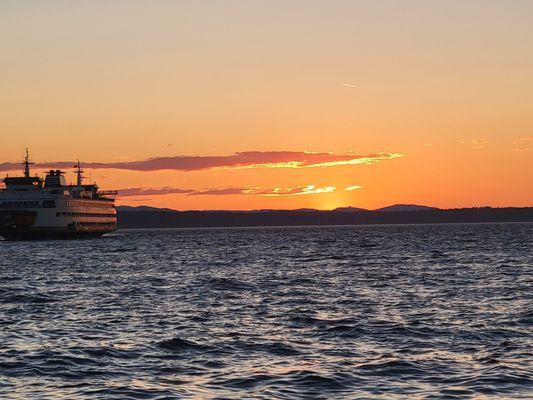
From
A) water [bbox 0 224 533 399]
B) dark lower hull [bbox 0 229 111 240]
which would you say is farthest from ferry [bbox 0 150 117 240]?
water [bbox 0 224 533 399]

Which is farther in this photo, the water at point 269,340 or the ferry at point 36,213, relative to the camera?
the ferry at point 36,213

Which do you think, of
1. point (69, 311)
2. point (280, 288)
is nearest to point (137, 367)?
point (69, 311)

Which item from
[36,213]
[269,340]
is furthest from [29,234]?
[269,340]

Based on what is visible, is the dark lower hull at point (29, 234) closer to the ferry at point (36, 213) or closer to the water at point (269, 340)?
the ferry at point (36, 213)

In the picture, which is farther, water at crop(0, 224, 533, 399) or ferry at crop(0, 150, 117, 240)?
ferry at crop(0, 150, 117, 240)

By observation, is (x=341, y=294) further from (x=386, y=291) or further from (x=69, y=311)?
(x=69, y=311)

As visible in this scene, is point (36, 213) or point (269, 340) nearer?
point (269, 340)

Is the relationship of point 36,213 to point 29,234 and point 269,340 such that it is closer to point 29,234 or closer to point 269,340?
point 29,234

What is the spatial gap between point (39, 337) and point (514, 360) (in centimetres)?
1807

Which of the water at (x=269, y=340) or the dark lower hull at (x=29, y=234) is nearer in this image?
the water at (x=269, y=340)

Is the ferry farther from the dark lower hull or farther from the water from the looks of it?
the water

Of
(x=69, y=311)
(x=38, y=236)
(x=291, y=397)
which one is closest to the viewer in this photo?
(x=291, y=397)

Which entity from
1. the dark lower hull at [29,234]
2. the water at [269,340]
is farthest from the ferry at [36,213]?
the water at [269,340]

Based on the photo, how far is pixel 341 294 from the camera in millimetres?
50750
